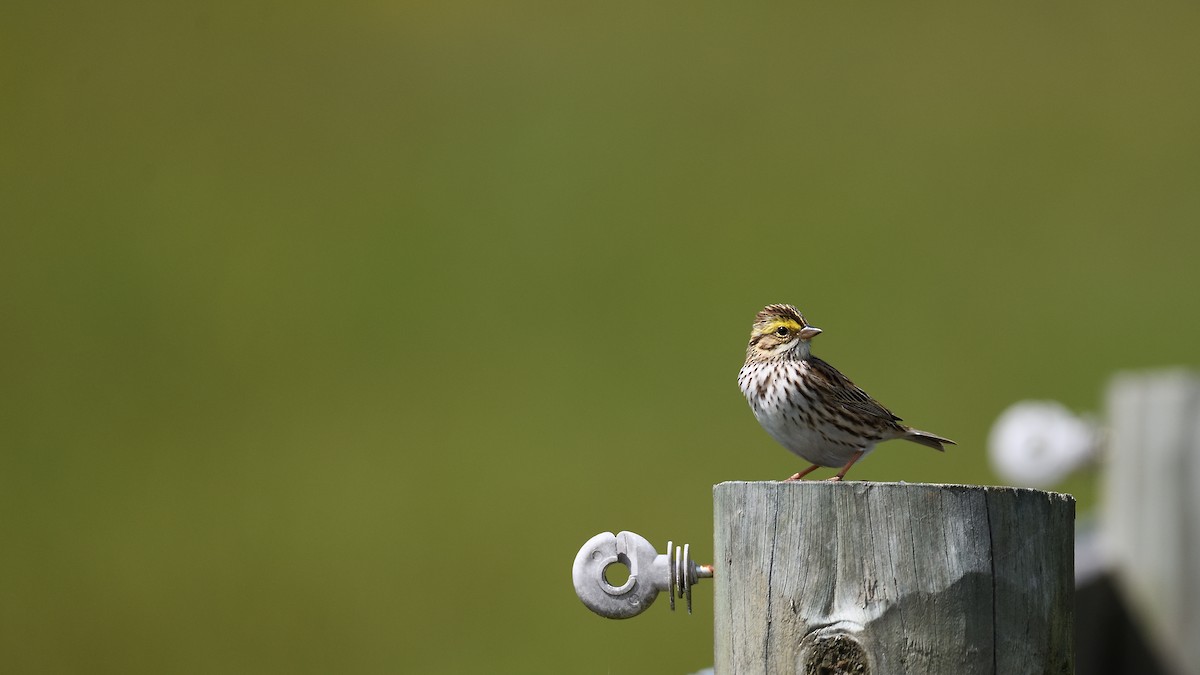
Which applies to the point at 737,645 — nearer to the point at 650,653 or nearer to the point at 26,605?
the point at 650,653

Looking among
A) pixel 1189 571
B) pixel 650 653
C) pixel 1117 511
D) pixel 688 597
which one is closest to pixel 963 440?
pixel 650 653

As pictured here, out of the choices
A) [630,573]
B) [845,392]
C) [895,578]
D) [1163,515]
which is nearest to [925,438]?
[845,392]

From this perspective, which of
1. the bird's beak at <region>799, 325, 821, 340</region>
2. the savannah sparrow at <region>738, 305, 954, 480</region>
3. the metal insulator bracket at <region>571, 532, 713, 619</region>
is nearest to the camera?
the metal insulator bracket at <region>571, 532, 713, 619</region>

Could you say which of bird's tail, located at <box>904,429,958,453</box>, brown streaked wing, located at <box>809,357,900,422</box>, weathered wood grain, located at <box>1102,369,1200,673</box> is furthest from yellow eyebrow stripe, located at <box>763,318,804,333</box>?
weathered wood grain, located at <box>1102,369,1200,673</box>

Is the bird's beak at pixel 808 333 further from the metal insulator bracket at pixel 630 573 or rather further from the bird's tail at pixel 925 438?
the metal insulator bracket at pixel 630 573

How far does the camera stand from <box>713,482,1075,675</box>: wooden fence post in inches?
80.0

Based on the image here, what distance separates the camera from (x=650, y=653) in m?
9.42

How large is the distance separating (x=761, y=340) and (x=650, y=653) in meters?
6.53

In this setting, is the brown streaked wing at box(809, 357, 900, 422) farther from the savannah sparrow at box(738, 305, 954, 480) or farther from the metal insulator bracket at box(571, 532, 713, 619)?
Result: the metal insulator bracket at box(571, 532, 713, 619)

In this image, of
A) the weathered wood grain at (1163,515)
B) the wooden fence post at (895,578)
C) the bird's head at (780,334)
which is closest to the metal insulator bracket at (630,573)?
the wooden fence post at (895,578)

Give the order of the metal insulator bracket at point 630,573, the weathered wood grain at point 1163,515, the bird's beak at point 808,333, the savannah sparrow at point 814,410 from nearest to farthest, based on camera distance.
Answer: the metal insulator bracket at point 630,573 → the savannah sparrow at point 814,410 → the bird's beak at point 808,333 → the weathered wood grain at point 1163,515

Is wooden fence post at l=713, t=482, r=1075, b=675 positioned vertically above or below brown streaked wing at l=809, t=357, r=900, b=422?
below

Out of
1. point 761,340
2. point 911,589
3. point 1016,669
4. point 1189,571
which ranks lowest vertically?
point 1189,571

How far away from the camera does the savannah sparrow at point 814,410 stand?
307 centimetres
